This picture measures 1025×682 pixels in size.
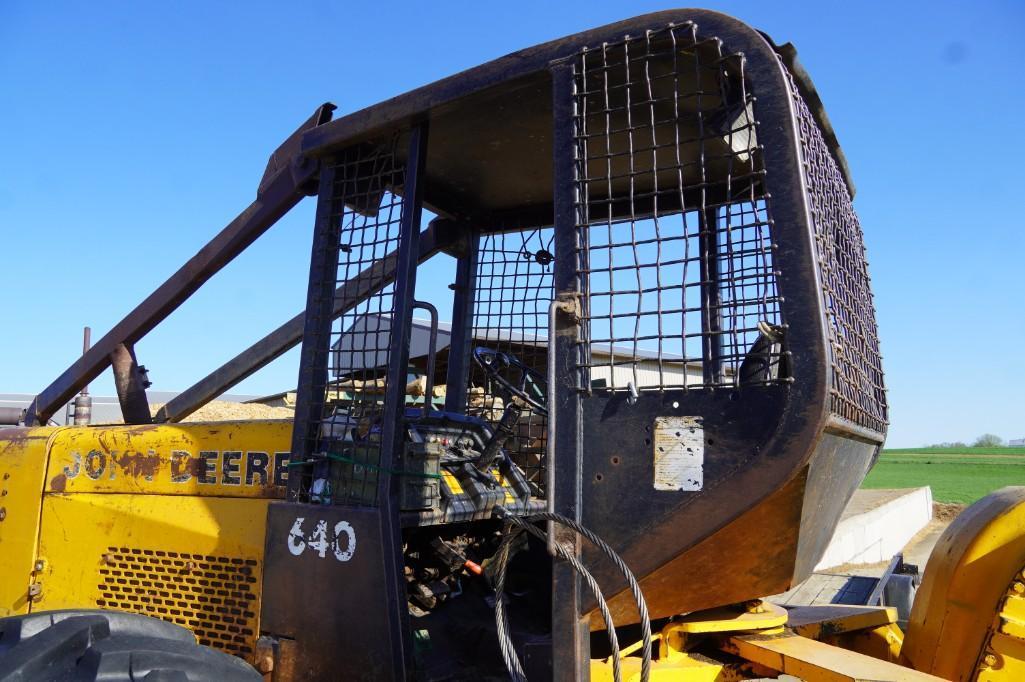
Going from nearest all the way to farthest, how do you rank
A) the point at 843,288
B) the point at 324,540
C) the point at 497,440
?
the point at 843,288 < the point at 324,540 < the point at 497,440

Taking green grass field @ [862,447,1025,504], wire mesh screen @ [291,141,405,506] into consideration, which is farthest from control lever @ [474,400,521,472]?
green grass field @ [862,447,1025,504]

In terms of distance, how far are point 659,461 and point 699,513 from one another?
0.17m

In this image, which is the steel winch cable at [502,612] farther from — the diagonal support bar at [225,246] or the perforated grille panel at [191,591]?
the diagonal support bar at [225,246]

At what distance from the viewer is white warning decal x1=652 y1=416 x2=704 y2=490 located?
2150 millimetres

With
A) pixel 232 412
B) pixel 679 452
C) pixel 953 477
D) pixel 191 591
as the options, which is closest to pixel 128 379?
pixel 191 591

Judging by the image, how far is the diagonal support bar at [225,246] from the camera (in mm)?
3314

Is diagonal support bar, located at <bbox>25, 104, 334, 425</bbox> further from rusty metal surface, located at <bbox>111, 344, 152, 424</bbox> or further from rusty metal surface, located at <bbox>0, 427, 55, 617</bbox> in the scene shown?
rusty metal surface, located at <bbox>0, 427, 55, 617</bbox>

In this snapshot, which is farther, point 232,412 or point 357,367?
point 232,412

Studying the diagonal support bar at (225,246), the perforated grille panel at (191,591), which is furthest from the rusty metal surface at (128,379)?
the perforated grille panel at (191,591)

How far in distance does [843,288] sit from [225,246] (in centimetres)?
245

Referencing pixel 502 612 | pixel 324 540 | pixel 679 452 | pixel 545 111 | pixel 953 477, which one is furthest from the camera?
pixel 953 477

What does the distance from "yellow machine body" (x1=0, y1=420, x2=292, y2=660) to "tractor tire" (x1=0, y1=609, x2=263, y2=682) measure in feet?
1.99

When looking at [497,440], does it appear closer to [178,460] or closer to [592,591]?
[178,460]

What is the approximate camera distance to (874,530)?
12672 mm
